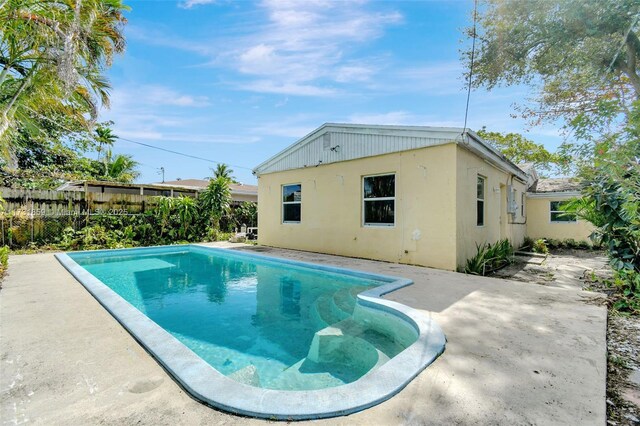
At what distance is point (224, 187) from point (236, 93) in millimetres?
4597

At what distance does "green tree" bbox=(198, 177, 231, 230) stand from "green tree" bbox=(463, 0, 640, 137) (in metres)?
11.5

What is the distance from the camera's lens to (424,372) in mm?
2322

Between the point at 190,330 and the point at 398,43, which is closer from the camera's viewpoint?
the point at 190,330

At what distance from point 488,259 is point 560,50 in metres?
6.98

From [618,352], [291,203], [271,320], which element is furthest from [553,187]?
[271,320]

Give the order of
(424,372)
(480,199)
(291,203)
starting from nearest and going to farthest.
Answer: (424,372), (480,199), (291,203)

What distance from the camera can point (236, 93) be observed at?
561 inches

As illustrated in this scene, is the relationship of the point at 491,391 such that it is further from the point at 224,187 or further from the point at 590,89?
the point at 224,187

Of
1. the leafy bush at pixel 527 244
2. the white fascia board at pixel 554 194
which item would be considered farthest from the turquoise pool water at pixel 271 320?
the white fascia board at pixel 554 194

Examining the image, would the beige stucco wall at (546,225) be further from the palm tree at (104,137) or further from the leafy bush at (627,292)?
the palm tree at (104,137)

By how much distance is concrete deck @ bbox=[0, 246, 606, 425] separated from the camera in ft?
5.95

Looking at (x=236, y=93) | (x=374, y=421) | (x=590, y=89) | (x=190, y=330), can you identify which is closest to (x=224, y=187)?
(x=236, y=93)

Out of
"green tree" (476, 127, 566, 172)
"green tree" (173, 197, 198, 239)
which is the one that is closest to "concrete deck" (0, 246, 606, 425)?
"green tree" (173, 197, 198, 239)

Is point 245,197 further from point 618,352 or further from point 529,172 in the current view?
point 618,352
